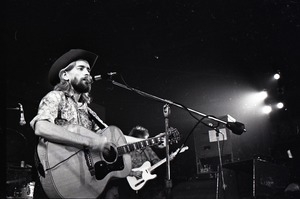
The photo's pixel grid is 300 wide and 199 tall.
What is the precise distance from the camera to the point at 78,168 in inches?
126

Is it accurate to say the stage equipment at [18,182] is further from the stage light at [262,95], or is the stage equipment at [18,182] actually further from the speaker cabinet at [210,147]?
the stage light at [262,95]

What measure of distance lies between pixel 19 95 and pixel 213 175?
3.86 meters

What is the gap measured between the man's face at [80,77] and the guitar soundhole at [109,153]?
69 centimetres

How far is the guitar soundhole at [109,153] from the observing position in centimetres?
343

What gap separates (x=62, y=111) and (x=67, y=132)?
1.20ft

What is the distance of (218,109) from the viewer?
24.3 feet

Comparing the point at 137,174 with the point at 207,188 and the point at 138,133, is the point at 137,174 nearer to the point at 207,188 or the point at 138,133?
the point at 138,133

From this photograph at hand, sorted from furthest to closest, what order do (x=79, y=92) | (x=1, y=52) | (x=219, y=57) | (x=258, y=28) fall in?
(x=219, y=57) < (x=258, y=28) < (x=79, y=92) < (x=1, y=52)

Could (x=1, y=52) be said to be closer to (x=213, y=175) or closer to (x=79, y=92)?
(x=79, y=92)

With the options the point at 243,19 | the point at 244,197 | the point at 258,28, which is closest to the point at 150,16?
the point at 243,19

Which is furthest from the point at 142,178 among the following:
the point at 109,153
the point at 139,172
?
the point at 109,153

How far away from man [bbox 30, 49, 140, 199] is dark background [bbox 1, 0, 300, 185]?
88.2 inches

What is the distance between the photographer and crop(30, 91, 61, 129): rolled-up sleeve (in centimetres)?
324

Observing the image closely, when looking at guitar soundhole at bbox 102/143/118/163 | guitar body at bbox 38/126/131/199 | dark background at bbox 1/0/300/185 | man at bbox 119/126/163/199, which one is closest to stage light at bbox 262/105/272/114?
dark background at bbox 1/0/300/185
